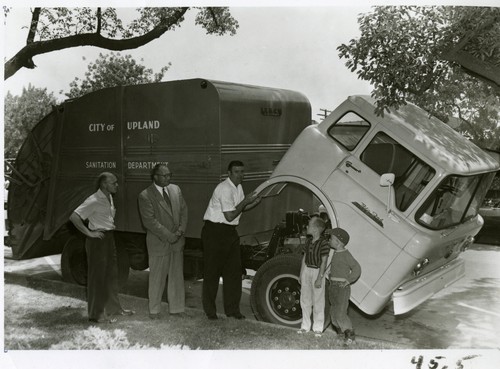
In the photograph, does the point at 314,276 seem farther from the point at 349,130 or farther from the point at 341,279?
the point at 349,130

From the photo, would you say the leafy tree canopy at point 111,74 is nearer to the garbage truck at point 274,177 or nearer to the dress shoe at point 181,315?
the garbage truck at point 274,177

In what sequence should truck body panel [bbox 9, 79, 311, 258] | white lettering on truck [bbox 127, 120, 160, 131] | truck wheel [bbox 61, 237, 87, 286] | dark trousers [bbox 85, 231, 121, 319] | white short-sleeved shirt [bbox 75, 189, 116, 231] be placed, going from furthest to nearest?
truck wheel [bbox 61, 237, 87, 286]
white lettering on truck [bbox 127, 120, 160, 131]
truck body panel [bbox 9, 79, 311, 258]
dark trousers [bbox 85, 231, 121, 319]
white short-sleeved shirt [bbox 75, 189, 116, 231]

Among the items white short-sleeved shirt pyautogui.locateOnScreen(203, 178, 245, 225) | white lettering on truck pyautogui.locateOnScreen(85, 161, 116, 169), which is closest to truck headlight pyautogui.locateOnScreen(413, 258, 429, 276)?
white short-sleeved shirt pyautogui.locateOnScreen(203, 178, 245, 225)

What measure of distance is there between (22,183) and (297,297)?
196 inches

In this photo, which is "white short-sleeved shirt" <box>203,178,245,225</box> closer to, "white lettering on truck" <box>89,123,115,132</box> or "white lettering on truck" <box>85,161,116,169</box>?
"white lettering on truck" <box>85,161,116,169</box>

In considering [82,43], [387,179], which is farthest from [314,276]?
[82,43]

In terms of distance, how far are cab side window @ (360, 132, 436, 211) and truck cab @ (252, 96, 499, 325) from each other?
1cm

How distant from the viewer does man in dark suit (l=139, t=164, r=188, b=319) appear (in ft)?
22.3

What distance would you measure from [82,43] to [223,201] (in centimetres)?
391

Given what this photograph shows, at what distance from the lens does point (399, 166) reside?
6.42 m

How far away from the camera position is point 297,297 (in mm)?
6633

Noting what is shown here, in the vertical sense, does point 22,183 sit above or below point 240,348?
above
